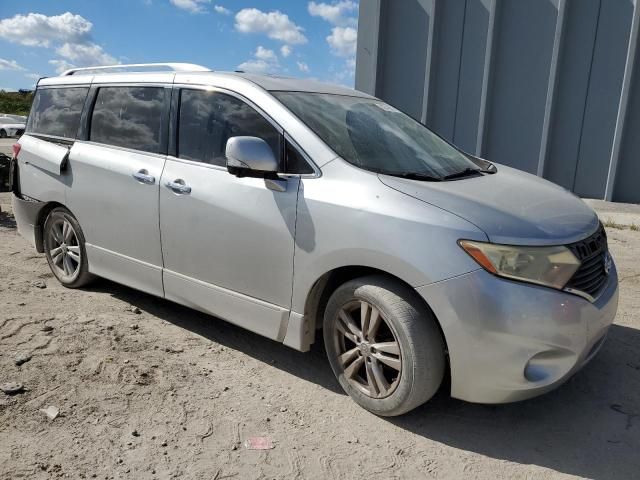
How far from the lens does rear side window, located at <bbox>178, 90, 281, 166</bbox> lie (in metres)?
3.36

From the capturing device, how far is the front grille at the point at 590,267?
271 centimetres

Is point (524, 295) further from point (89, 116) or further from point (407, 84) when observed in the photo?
point (407, 84)

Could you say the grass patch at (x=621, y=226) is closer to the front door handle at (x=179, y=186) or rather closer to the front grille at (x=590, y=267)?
the front grille at (x=590, y=267)

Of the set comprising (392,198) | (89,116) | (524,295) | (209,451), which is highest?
(89,116)

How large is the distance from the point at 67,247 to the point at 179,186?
1.71m

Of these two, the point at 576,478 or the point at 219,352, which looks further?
the point at 219,352

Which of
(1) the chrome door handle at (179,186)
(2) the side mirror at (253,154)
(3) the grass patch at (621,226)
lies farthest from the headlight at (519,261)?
(3) the grass patch at (621,226)

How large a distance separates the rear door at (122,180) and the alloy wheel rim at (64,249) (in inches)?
10.6

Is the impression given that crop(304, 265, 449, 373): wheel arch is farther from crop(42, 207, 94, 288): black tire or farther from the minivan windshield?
crop(42, 207, 94, 288): black tire

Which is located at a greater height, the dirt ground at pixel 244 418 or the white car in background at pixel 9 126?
the white car in background at pixel 9 126

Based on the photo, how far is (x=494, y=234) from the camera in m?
2.58

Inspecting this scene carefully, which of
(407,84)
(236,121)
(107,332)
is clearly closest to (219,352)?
(107,332)

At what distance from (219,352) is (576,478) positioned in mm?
2231

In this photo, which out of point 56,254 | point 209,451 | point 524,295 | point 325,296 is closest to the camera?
point 524,295
